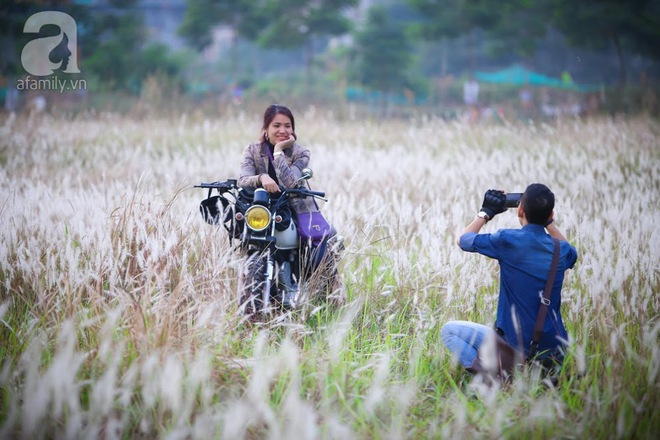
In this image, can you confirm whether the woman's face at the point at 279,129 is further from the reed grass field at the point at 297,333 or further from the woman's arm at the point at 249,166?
the reed grass field at the point at 297,333

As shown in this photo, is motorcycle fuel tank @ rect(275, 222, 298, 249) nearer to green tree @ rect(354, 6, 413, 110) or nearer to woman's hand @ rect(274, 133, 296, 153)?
woman's hand @ rect(274, 133, 296, 153)

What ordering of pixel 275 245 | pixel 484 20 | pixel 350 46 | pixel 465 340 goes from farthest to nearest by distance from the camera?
pixel 350 46 < pixel 484 20 < pixel 275 245 < pixel 465 340

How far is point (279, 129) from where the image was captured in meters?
3.98

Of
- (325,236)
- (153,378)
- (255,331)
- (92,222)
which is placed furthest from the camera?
(92,222)

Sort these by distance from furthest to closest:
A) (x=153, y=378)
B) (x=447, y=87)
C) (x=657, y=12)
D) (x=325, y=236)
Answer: (x=447, y=87), (x=657, y=12), (x=325, y=236), (x=153, y=378)

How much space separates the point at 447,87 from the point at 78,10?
20340 mm

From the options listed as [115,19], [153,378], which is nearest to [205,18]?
[115,19]

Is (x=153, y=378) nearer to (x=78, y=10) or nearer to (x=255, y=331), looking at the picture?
(x=255, y=331)

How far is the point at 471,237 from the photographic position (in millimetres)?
3189

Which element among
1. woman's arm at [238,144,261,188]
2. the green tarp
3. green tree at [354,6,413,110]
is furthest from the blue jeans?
the green tarp

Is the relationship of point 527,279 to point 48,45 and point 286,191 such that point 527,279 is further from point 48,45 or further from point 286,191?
point 48,45

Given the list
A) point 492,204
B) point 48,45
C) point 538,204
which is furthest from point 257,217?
point 48,45

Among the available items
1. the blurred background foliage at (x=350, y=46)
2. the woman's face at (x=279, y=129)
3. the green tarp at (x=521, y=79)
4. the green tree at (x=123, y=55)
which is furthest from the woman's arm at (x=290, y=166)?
the green tarp at (x=521, y=79)

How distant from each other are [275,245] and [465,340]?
1.24 meters
